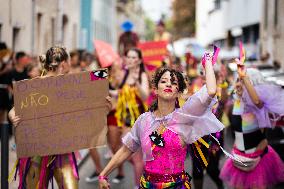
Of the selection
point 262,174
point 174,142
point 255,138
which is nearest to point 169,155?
point 174,142

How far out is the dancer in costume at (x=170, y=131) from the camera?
196 inches

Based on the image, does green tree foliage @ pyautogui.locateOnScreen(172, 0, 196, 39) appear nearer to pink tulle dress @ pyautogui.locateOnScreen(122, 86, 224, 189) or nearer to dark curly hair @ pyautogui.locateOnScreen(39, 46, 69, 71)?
dark curly hair @ pyautogui.locateOnScreen(39, 46, 69, 71)

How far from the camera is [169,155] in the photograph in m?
5.02

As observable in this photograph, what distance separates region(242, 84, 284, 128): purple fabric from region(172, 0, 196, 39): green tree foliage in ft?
206

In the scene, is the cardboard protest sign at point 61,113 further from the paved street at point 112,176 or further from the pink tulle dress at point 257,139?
the paved street at point 112,176

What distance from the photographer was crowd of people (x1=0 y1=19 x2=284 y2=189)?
502 centimetres

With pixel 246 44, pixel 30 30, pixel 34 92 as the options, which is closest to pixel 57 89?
pixel 34 92

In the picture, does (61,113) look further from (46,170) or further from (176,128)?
(176,128)

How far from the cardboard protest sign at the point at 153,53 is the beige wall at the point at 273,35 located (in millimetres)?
17567

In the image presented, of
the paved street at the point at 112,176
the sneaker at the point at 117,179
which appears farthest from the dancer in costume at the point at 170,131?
the sneaker at the point at 117,179

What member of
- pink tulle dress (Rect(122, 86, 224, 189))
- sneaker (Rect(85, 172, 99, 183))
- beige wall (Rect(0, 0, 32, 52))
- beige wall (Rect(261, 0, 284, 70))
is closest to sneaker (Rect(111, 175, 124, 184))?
sneaker (Rect(85, 172, 99, 183))

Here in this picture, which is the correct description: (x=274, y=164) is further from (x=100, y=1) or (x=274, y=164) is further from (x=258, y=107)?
(x=100, y=1)

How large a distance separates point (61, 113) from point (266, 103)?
88.9 inches

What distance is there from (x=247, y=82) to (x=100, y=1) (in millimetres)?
49829
